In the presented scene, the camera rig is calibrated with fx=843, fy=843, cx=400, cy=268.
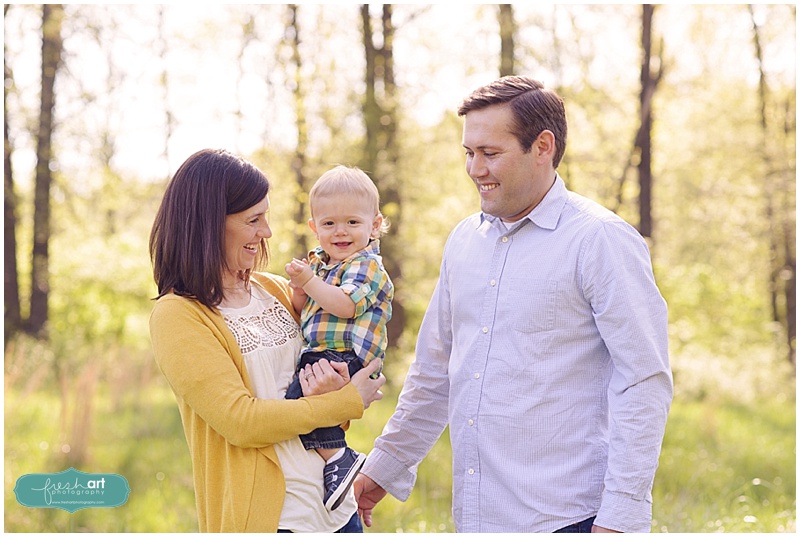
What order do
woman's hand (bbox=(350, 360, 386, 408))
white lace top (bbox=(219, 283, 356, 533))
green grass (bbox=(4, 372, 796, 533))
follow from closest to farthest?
white lace top (bbox=(219, 283, 356, 533)) < woman's hand (bbox=(350, 360, 386, 408)) < green grass (bbox=(4, 372, 796, 533))

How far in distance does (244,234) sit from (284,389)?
45cm

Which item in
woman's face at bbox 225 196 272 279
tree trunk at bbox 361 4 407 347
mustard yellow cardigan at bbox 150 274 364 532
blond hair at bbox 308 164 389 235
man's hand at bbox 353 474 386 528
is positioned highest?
tree trunk at bbox 361 4 407 347

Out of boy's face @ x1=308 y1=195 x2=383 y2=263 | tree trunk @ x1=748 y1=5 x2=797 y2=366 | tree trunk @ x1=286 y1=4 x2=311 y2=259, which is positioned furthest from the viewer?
tree trunk @ x1=748 y1=5 x2=797 y2=366

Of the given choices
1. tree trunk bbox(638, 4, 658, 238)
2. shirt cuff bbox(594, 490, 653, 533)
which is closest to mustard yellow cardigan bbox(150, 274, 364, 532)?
shirt cuff bbox(594, 490, 653, 533)

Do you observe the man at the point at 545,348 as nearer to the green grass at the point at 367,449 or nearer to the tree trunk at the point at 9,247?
the green grass at the point at 367,449

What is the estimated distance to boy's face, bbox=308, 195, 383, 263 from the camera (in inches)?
101

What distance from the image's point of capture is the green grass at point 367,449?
17.7 ft

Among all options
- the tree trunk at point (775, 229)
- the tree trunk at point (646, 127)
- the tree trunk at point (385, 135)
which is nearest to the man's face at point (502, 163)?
the tree trunk at point (385, 135)

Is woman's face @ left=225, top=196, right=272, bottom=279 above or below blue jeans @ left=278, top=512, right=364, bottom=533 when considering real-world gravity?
above

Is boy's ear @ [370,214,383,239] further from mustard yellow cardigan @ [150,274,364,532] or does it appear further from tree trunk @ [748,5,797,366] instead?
tree trunk @ [748,5,797,366]

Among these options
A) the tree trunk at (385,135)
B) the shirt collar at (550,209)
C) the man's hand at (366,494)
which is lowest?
the man's hand at (366,494)

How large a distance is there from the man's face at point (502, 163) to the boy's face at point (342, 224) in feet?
1.17

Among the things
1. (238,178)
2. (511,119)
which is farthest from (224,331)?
(511,119)

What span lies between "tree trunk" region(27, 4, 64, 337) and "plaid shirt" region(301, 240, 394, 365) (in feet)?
32.7
